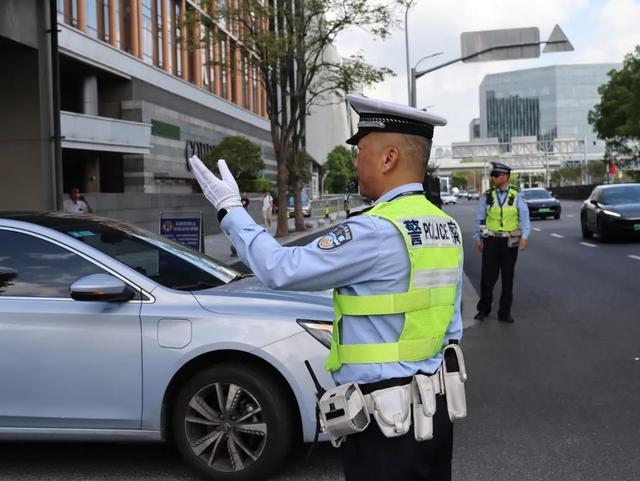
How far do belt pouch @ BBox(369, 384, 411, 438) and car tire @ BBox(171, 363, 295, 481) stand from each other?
1.93 m

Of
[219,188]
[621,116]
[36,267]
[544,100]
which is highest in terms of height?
[544,100]

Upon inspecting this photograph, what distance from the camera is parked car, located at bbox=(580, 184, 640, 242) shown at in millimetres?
18750

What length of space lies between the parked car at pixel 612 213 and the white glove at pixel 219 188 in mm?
18283

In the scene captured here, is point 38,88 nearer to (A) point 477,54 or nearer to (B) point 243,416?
(B) point 243,416

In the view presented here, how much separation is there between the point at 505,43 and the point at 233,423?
64.6ft

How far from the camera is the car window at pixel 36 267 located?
13.8ft

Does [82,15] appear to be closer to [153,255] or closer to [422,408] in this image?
[153,255]

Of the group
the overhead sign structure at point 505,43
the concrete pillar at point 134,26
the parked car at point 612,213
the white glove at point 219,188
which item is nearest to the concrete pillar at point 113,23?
the concrete pillar at point 134,26

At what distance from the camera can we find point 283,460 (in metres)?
3.99

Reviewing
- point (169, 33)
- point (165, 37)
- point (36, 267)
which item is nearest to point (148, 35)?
point (165, 37)

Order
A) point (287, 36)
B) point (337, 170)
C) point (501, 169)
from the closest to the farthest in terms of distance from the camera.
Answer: point (501, 169)
point (287, 36)
point (337, 170)

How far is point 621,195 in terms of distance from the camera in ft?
66.5

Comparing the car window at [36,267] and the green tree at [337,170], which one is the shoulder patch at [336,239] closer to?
the car window at [36,267]

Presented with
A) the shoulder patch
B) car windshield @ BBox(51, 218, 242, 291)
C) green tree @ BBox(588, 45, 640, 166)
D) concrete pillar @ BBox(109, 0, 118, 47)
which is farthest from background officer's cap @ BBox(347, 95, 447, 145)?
green tree @ BBox(588, 45, 640, 166)
